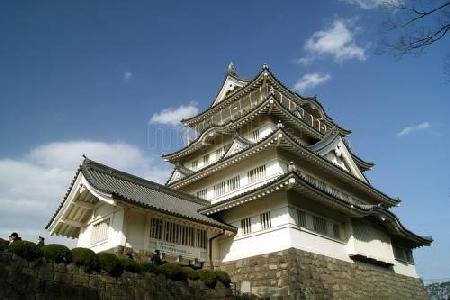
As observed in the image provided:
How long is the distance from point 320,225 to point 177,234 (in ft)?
26.3

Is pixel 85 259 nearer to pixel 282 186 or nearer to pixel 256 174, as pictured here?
pixel 282 186

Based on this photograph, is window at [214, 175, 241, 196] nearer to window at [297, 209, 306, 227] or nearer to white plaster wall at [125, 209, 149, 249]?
window at [297, 209, 306, 227]

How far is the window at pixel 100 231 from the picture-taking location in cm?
1809

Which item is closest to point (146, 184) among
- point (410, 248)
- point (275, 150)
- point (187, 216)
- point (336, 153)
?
point (187, 216)

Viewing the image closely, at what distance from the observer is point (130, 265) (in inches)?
524

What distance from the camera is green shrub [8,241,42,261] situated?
11.0m

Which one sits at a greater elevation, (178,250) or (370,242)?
(370,242)

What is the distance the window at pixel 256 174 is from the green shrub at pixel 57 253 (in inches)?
503

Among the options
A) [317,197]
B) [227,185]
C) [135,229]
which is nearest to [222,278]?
[135,229]

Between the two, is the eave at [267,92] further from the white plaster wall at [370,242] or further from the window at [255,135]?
the white plaster wall at [370,242]

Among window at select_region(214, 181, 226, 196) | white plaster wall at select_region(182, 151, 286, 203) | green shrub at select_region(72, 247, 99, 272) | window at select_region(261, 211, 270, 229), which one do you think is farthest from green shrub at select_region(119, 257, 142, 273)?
window at select_region(214, 181, 226, 196)

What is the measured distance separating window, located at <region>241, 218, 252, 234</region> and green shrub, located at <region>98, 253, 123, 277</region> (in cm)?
856

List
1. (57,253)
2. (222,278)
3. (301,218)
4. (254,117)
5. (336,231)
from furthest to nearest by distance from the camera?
(254,117) → (336,231) → (301,218) → (222,278) → (57,253)

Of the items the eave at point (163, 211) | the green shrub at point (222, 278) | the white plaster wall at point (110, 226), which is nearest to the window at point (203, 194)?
the eave at point (163, 211)
